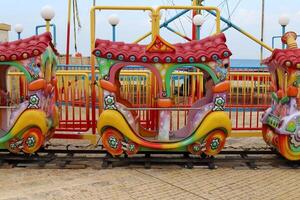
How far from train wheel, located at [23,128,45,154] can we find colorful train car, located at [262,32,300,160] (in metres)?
3.68

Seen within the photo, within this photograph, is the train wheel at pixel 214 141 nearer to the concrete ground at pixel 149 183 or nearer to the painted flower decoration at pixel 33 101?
the concrete ground at pixel 149 183

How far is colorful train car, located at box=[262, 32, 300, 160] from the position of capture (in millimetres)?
6008

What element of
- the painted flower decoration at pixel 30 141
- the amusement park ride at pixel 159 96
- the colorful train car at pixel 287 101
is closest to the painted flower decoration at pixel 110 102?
the amusement park ride at pixel 159 96

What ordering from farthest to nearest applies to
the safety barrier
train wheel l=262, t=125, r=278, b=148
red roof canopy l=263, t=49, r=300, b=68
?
the safety barrier
train wheel l=262, t=125, r=278, b=148
red roof canopy l=263, t=49, r=300, b=68

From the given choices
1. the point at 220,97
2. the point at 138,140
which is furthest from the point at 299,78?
the point at 138,140

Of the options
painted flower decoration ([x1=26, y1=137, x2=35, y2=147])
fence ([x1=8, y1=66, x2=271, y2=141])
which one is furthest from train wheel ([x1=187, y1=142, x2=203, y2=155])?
painted flower decoration ([x1=26, y1=137, x2=35, y2=147])

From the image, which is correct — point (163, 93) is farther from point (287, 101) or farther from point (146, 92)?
point (146, 92)

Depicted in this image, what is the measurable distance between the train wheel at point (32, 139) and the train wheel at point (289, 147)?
146 inches

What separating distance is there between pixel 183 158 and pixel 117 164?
1072 millimetres

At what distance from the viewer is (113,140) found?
6.20m

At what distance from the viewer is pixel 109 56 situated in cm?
604

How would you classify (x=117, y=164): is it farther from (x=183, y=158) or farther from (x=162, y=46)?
(x=162, y=46)

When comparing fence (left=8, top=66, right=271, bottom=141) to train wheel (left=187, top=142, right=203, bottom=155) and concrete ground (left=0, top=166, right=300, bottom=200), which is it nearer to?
train wheel (left=187, top=142, right=203, bottom=155)

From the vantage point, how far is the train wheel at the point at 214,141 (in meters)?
6.20
